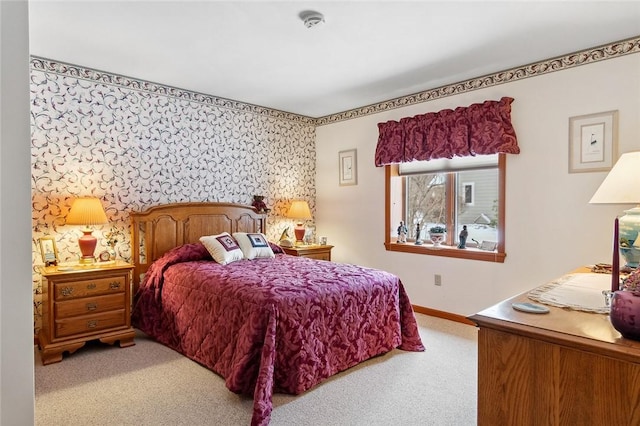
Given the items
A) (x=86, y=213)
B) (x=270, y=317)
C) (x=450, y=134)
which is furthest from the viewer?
(x=450, y=134)

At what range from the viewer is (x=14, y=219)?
0.98 meters

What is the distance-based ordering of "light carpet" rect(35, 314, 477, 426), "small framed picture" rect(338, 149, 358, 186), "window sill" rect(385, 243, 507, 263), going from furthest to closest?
"small framed picture" rect(338, 149, 358, 186) < "window sill" rect(385, 243, 507, 263) < "light carpet" rect(35, 314, 477, 426)

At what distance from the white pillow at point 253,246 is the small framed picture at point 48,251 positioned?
1.56 m

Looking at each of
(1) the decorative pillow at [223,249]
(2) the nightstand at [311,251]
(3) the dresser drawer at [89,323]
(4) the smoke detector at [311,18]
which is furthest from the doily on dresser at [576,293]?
(3) the dresser drawer at [89,323]

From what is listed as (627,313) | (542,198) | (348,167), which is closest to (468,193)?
(542,198)

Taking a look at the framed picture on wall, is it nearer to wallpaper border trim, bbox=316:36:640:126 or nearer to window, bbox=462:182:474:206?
wallpaper border trim, bbox=316:36:640:126

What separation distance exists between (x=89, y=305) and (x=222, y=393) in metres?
1.47

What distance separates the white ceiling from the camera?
2.33m

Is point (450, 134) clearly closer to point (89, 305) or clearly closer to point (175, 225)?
point (175, 225)

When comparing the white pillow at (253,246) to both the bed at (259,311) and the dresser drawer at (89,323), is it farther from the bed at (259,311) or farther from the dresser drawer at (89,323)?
the dresser drawer at (89,323)

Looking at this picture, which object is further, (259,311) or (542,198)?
(542,198)

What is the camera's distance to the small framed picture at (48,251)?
2992 mm

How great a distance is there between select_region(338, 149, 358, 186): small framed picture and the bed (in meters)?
1.58

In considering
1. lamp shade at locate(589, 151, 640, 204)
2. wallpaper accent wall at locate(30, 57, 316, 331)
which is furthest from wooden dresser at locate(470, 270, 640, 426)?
wallpaper accent wall at locate(30, 57, 316, 331)
